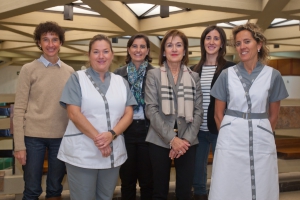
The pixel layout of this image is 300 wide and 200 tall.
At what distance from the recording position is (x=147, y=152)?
2.66 meters

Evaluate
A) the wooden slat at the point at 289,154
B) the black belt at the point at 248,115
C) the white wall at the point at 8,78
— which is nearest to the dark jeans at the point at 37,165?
the black belt at the point at 248,115

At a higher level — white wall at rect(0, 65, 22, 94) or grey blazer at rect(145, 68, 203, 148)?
white wall at rect(0, 65, 22, 94)

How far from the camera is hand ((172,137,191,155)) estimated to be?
2281 mm

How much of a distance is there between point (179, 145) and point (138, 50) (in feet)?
3.08

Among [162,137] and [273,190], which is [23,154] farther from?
[273,190]

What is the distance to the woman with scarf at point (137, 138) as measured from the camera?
2648 mm

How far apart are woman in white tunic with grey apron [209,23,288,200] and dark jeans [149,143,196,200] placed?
21cm

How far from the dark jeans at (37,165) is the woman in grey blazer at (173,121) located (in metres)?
0.72

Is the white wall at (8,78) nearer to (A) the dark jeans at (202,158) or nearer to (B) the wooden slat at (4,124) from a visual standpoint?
(B) the wooden slat at (4,124)

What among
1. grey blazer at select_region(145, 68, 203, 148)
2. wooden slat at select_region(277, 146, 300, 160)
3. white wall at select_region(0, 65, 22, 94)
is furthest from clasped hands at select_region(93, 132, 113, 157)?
white wall at select_region(0, 65, 22, 94)

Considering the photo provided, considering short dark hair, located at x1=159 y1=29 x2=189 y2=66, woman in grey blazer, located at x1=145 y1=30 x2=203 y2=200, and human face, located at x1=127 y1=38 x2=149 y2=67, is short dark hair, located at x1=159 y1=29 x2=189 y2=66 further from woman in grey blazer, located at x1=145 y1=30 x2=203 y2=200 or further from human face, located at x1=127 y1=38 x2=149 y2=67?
human face, located at x1=127 y1=38 x2=149 y2=67

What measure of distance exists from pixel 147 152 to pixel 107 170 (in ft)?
1.63

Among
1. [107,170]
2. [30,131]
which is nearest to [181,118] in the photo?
[107,170]

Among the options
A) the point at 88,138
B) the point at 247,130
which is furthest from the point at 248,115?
the point at 88,138
